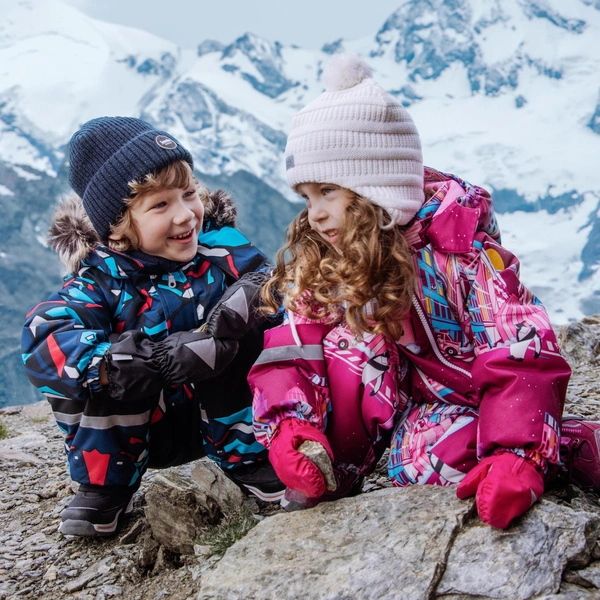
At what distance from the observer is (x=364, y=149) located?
2.43 m

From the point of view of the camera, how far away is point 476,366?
233 centimetres

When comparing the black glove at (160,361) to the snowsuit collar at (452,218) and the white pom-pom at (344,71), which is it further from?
the white pom-pom at (344,71)

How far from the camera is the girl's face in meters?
2.51

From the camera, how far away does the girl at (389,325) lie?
2.26 meters

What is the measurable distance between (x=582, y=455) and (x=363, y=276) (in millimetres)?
1025

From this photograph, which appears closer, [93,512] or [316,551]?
[316,551]

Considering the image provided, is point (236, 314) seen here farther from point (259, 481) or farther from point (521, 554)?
point (521, 554)

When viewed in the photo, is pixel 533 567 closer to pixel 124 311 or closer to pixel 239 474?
pixel 239 474

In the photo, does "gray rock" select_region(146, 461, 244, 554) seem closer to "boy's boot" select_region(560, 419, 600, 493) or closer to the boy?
the boy

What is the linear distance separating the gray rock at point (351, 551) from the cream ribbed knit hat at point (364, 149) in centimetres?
99

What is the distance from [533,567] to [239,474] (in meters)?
1.51

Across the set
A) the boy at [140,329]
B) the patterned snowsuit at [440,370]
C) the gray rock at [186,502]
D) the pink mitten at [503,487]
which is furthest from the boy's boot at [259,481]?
the pink mitten at [503,487]

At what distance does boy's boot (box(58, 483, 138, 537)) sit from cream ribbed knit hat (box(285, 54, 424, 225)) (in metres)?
1.57

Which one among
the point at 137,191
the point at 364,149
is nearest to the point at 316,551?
the point at 364,149
